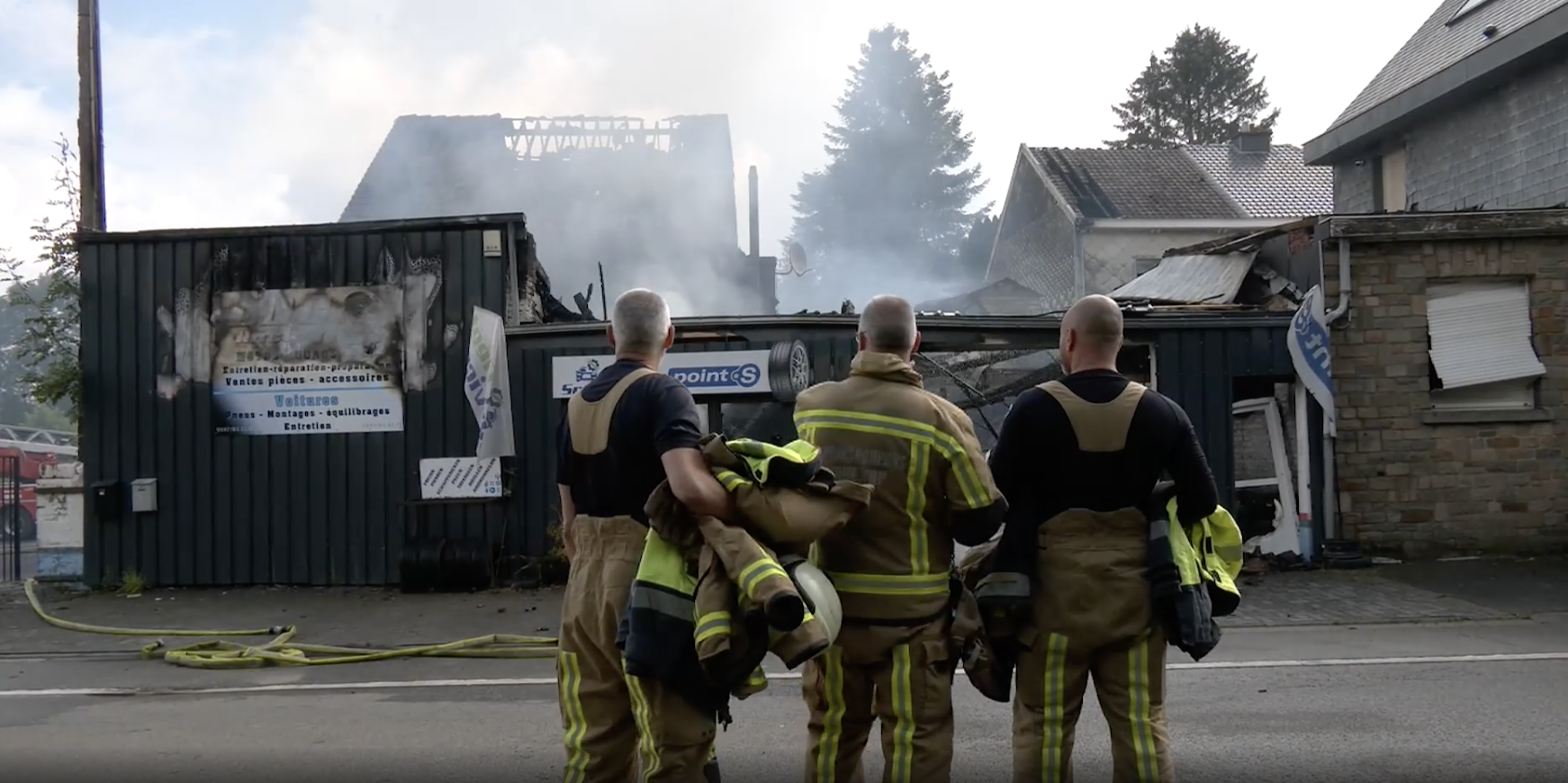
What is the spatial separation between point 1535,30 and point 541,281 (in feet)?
41.0

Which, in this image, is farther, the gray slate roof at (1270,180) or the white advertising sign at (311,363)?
the gray slate roof at (1270,180)

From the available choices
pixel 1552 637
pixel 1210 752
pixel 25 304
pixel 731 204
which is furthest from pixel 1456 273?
pixel 731 204

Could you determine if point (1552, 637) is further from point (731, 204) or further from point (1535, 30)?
point (731, 204)

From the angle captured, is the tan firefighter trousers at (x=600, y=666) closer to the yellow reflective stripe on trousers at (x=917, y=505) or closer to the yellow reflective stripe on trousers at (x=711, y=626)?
the yellow reflective stripe on trousers at (x=711, y=626)

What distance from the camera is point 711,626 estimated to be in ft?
11.4

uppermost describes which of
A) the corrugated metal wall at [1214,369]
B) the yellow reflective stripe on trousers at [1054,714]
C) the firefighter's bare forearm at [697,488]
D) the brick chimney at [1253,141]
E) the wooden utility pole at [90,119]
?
the brick chimney at [1253,141]

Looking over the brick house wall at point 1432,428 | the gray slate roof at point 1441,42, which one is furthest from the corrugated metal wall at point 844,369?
the gray slate roof at point 1441,42

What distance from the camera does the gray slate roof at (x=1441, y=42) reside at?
662 inches

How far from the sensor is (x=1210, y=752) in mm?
5555

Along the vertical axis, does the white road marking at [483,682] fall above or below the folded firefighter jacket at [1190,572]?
below

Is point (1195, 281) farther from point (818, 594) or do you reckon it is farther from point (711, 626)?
point (711, 626)

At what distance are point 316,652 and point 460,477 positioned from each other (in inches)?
131

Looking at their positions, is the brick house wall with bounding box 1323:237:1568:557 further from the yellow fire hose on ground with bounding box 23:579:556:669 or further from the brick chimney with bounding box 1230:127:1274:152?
the brick chimney with bounding box 1230:127:1274:152

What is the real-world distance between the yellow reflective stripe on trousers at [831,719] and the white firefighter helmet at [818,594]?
0.19m
